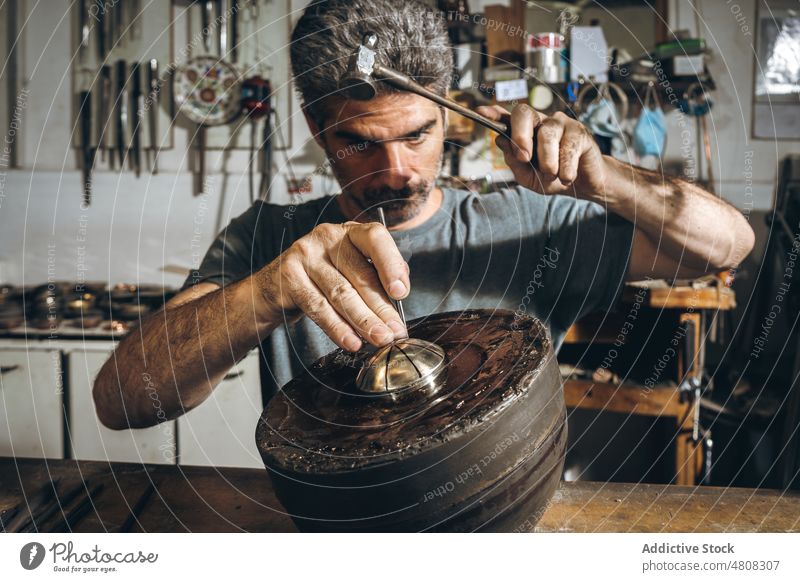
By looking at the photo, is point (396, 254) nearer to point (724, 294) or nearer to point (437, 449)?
point (437, 449)

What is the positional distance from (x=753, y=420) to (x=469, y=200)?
60cm

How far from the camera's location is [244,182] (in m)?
1.45

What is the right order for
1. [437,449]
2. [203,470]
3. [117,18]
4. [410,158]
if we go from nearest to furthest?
[437,449] → [203,470] → [410,158] → [117,18]

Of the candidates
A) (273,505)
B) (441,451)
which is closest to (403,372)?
(441,451)

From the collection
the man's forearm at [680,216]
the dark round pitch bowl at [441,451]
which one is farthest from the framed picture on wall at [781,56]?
the dark round pitch bowl at [441,451]

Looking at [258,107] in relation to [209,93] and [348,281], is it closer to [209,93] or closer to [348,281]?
[209,93]

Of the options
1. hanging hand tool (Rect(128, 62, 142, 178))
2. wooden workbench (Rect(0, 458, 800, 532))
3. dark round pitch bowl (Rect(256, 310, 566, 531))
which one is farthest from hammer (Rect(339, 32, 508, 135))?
hanging hand tool (Rect(128, 62, 142, 178))

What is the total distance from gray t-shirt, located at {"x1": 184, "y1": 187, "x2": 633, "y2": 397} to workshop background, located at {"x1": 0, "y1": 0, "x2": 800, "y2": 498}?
28 centimetres

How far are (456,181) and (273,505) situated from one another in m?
0.86

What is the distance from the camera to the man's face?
75 cm

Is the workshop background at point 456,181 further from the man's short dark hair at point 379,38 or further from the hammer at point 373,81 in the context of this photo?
the hammer at point 373,81

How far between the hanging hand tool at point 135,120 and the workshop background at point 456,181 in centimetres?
1

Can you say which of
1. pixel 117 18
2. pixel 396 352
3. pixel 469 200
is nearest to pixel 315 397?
pixel 396 352

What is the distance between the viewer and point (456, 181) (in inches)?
51.3
